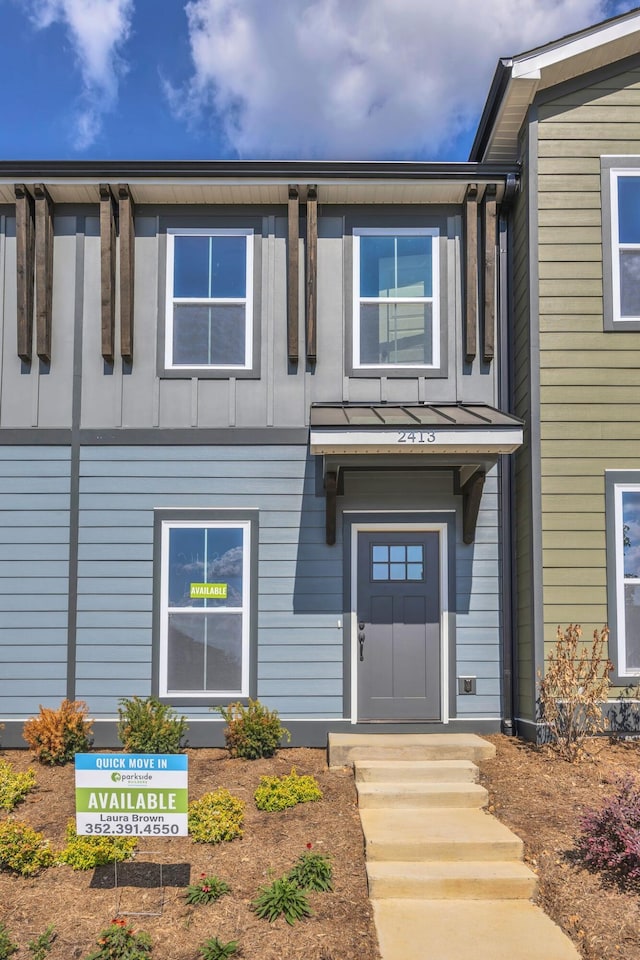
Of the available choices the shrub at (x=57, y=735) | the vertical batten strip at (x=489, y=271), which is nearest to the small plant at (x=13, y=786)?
the shrub at (x=57, y=735)

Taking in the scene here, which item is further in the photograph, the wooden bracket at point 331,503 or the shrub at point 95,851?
the wooden bracket at point 331,503

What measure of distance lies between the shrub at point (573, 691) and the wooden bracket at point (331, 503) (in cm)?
232

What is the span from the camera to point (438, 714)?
8094 mm

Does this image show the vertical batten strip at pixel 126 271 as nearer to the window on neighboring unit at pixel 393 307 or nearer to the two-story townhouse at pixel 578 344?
the window on neighboring unit at pixel 393 307

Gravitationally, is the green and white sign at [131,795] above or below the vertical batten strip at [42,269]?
below

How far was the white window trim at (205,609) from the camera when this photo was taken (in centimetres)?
803

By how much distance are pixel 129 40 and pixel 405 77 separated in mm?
4537

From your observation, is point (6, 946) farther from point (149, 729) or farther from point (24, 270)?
point (24, 270)

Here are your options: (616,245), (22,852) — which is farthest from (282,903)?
(616,245)

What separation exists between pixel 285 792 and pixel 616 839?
2414 mm

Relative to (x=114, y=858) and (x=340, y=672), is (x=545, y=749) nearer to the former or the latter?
(x=340, y=672)

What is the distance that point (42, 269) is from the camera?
8.28 m

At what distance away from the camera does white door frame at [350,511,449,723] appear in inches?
318

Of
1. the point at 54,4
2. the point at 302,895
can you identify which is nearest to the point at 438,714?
the point at 302,895
